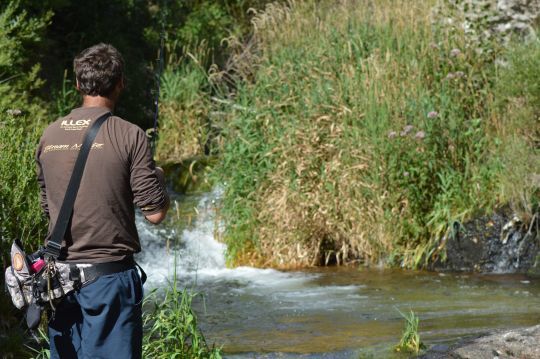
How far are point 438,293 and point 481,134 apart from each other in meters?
2.37

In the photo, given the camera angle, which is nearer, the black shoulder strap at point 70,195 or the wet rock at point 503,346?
the black shoulder strap at point 70,195

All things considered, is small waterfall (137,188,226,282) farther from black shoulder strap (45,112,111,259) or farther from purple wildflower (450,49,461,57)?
black shoulder strap (45,112,111,259)

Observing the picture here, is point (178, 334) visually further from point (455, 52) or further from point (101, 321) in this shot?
point (455, 52)

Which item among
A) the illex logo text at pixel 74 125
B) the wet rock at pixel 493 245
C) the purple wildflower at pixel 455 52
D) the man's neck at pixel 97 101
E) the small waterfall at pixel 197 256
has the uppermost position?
the man's neck at pixel 97 101

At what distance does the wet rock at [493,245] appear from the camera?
10.1 metres

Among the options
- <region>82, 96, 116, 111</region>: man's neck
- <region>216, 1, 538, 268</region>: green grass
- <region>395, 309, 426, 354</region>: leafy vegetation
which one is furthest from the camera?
<region>216, 1, 538, 268</region>: green grass

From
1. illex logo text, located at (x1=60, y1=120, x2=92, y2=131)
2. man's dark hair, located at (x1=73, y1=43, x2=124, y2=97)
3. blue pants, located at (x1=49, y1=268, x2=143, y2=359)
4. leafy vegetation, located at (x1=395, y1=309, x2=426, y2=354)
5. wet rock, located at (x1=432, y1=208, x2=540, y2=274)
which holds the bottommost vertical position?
wet rock, located at (x1=432, y1=208, x2=540, y2=274)

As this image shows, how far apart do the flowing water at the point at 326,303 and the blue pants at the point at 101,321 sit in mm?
1966

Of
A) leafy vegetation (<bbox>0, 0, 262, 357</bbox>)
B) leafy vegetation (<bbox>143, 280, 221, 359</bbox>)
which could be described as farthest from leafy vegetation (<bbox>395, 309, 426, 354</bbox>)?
leafy vegetation (<bbox>0, 0, 262, 357</bbox>)

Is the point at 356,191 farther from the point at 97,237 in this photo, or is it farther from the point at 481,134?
the point at 97,237

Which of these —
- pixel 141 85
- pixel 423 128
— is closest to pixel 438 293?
pixel 423 128

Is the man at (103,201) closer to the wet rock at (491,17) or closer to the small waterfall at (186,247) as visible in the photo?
the small waterfall at (186,247)

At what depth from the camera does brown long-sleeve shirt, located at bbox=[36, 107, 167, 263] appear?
387 cm

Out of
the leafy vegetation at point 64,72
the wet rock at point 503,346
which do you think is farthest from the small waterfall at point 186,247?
the wet rock at point 503,346
